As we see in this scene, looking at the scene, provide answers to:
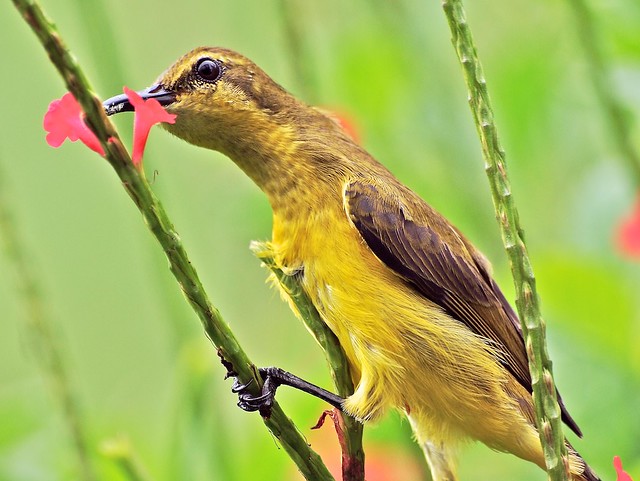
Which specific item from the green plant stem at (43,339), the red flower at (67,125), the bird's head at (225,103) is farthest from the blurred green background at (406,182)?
the red flower at (67,125)

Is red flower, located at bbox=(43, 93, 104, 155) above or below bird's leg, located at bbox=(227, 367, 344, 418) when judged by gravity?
above

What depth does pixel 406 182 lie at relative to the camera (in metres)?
4.33

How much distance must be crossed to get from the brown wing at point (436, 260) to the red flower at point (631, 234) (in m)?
0.59

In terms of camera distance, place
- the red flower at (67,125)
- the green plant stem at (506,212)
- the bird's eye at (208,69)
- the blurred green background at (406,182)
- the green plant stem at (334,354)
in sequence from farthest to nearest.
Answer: the blurred green background at (406,182) → the bird's eye at (208,69) → the green plant stem at (334,354) → the green plant stem at (506,212) → the red flower at (67,125)

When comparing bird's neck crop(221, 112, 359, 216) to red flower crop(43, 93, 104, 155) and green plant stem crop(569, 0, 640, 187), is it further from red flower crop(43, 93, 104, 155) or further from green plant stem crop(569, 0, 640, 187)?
red flower crop(43, 93, 104, 155)

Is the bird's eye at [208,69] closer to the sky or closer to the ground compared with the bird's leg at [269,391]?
closer to the sky

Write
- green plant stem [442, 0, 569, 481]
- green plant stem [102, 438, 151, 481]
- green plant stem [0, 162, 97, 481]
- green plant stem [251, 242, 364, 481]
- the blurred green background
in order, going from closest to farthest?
1. green plant stem [442, 0, 569, 481]
2. green plant stem [102, 438, 151, 481]
3. green plant stem [251, 242, 364, 481]
4. green plant stem [0, 162, 97, 481]
5. the blurred green background

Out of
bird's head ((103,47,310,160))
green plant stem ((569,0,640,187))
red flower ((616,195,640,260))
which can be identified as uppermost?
bird's head ((103,47,310,160))

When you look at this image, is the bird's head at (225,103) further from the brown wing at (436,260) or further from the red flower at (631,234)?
the red flower at (631,234)

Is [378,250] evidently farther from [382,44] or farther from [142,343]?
[142,343]

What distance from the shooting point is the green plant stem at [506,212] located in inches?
82.4

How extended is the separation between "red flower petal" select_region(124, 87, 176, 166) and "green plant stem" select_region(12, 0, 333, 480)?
0.16ft

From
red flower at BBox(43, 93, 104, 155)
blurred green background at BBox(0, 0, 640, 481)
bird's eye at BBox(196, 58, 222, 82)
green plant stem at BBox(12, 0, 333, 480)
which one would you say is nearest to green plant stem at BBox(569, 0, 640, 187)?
blurred green background at BBox(0, 0, 640, 481)

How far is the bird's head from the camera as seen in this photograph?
3354 mm
